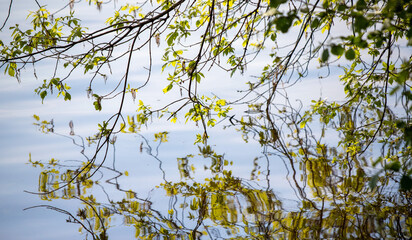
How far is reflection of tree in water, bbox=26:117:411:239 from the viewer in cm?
215

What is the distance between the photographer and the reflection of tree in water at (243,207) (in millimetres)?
2152

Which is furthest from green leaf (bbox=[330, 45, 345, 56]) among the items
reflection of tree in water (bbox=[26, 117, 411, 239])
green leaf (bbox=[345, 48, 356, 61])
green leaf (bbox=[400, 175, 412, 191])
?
reflection of tree in water (bbox=[26, 117, 411, 239])

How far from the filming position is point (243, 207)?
8.21ft

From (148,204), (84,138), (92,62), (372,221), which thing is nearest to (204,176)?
(148,204)

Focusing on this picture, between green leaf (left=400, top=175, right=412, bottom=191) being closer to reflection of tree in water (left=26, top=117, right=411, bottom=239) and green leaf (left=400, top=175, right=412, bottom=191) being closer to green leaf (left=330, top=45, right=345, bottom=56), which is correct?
green leaf (left=330, top=45, right=345, bottom=56)

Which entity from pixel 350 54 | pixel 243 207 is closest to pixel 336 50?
pixel 350 54

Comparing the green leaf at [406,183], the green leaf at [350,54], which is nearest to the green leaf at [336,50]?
the green leaf at [350,54]

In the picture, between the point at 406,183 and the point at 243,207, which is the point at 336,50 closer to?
the point at 406,183

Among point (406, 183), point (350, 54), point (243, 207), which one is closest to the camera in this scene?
point (406, 183)

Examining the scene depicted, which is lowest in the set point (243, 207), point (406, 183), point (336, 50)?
point (406, 183)

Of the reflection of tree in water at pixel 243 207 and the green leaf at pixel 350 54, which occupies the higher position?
the green leaf at pixel 350 54

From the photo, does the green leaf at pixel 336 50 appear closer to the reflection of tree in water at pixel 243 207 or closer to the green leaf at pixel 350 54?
the green leaf at pixel 350 54

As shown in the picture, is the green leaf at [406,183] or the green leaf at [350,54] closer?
the green leaf at [406,183]

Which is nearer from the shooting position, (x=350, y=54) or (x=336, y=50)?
(x=336, y=50)
